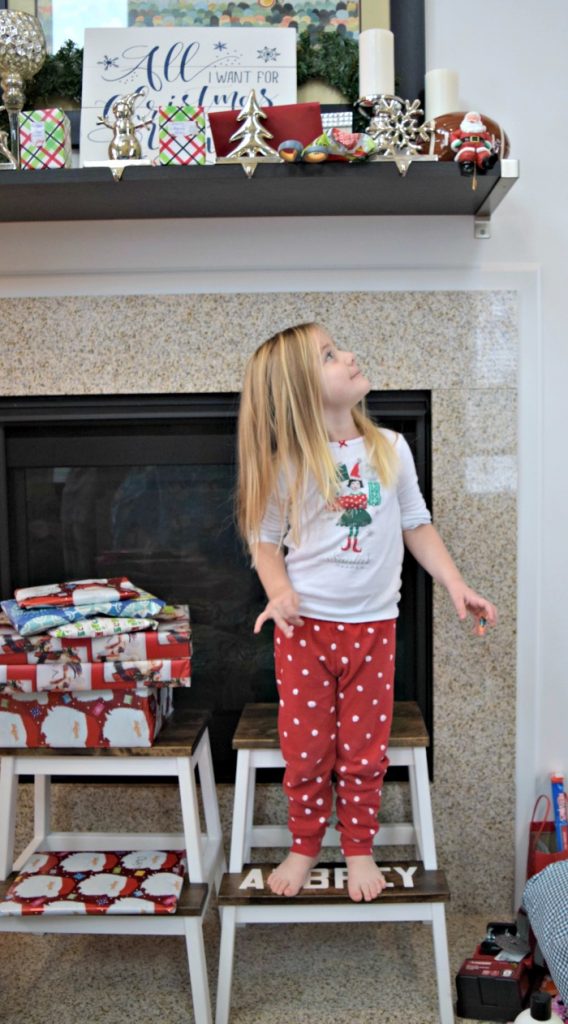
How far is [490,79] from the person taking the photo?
1.69 m

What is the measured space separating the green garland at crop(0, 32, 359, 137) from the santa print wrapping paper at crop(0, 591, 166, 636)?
0.87m

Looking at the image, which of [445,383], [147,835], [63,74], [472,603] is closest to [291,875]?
[147,835]

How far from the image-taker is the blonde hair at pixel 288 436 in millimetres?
1488

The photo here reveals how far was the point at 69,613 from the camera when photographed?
155 cm

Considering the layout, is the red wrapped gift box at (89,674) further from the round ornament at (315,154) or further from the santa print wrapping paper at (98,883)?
the round ornament at (315,154)

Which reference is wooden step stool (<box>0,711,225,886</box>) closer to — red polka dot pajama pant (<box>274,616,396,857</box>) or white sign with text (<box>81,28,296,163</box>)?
red polka dot pajama pant (<box>274,616,396,857</box>)

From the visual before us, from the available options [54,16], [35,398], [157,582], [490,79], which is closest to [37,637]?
[157,582]

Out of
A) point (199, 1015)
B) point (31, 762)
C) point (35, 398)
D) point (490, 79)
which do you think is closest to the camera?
point (199, 1015)

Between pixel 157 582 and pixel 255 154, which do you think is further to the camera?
pixel 157 582

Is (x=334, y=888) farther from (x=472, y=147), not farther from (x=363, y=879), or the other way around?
(x=472, y=147)

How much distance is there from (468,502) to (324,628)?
0.41m

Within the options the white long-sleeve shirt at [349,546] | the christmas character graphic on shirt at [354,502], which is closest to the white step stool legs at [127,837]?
the white long-sleeve shirt at [349,546]

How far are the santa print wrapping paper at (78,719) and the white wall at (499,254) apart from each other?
71 centimetres

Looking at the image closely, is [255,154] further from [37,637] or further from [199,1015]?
[199,1015]
